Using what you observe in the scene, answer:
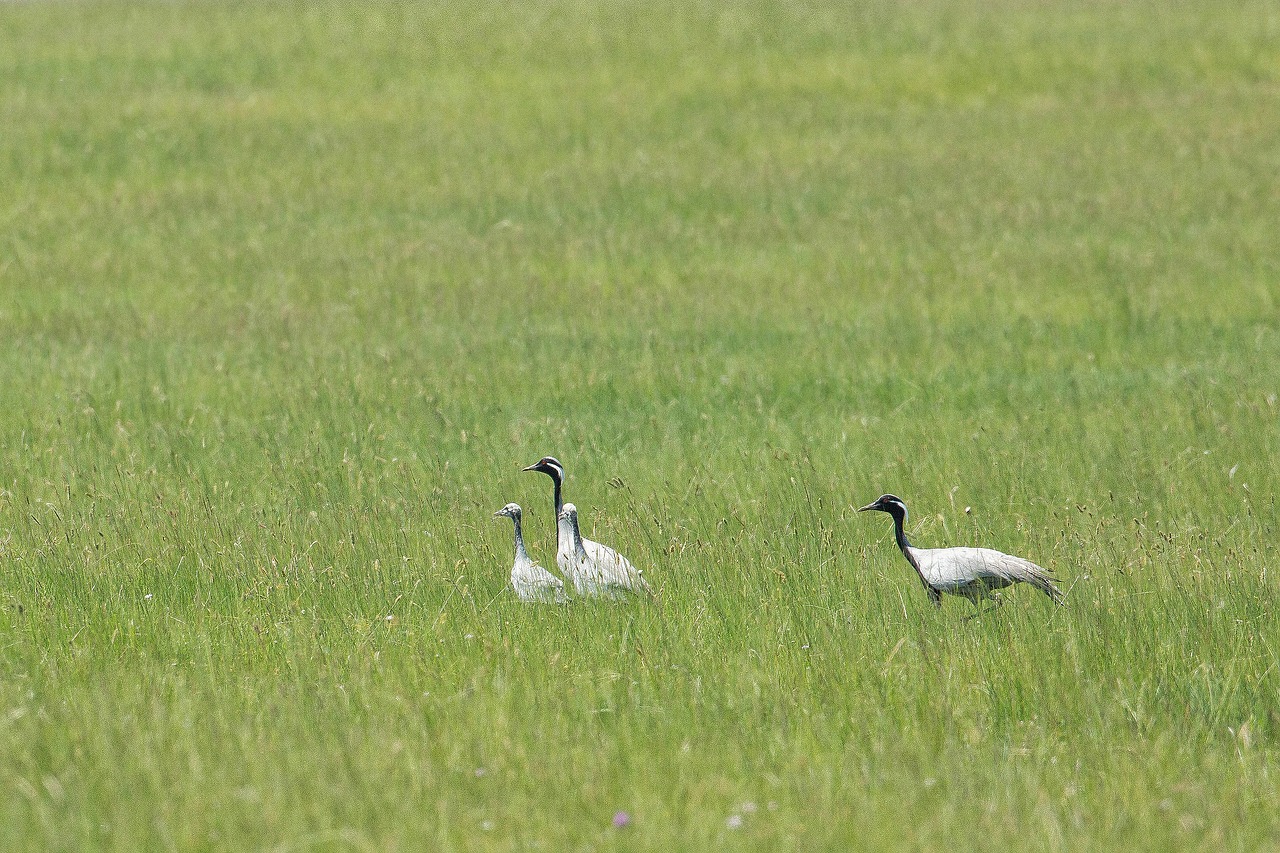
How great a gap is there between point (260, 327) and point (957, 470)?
7392 millimetres

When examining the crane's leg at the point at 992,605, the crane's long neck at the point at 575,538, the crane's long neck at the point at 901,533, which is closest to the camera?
the crane's leg at the point at 992,605

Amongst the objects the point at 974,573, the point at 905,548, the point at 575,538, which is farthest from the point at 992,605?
the point at 575,538

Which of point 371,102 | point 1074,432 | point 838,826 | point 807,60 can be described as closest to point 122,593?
point 838,826

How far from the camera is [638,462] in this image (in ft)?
30.5

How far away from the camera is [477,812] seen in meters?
3.93

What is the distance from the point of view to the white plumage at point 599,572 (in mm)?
6477

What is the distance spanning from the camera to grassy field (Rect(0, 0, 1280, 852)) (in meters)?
4.25

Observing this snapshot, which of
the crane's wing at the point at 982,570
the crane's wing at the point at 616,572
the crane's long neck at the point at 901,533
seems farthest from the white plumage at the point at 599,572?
the crane's wing at the point at 982,570

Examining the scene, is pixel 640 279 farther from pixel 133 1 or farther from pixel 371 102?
pixel 133 1

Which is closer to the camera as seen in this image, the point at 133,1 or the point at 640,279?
the point at 640,279

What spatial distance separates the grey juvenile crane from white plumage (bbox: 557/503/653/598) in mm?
1179

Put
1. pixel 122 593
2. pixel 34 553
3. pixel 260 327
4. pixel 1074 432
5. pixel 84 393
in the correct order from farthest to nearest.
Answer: pixel 260 327 → pixel 84 393 → pixel 1074 432 → pixel 34 553 → pixel 122 593

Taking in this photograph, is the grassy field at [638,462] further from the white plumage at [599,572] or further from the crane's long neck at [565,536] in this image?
the crane's long neck at [565,536]

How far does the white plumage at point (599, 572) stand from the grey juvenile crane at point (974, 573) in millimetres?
1179
